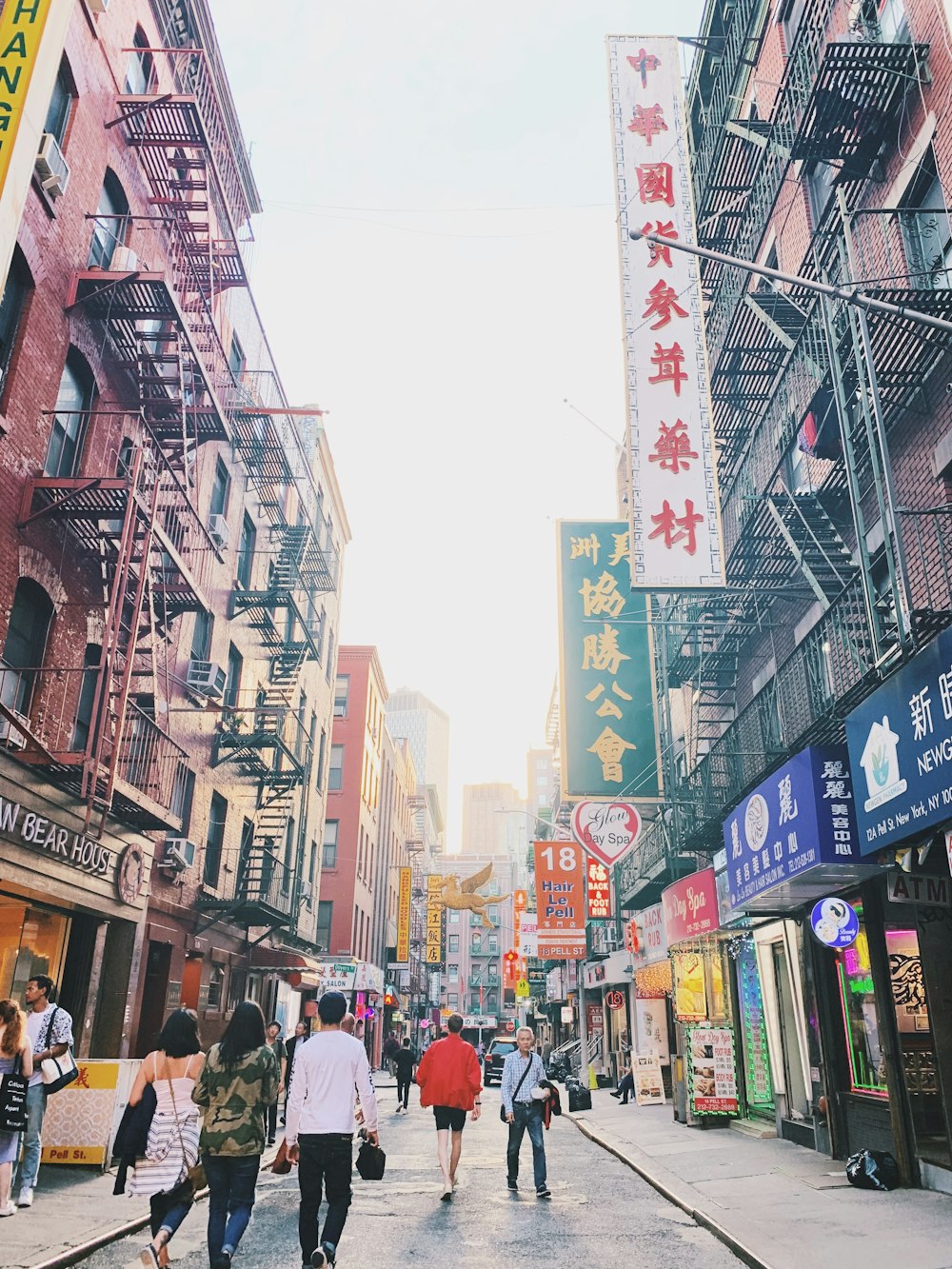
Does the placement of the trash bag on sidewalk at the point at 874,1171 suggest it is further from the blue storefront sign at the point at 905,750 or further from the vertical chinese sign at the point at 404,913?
the vertical chinese sign at the point at 404,913

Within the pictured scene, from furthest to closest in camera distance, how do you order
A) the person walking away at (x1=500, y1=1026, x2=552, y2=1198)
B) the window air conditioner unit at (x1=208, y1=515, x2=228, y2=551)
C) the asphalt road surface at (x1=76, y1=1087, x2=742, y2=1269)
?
the window air conditioner unit at (x1=208, y1=515, x2=228, y2=551) < the person walking away at (x1=500, y1=1026, x2=552, y2=1198) < the asphalt road surface at (x1=76, y1=1087, x2=742, y2=1269)

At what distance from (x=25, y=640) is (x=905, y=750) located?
11.2 metres

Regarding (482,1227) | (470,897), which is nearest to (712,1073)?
(482,1227)

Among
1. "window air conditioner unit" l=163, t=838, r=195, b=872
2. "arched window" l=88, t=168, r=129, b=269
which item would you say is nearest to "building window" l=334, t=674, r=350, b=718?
"window air conditioner unit" l=163, t=838, r=195, b=872

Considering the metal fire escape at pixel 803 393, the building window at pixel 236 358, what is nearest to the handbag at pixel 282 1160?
the metal fire escape at pixel 803 393

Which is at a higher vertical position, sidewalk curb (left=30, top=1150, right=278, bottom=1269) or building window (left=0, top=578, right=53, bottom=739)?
building window (left=0, top=578, right=53, bottom=739)

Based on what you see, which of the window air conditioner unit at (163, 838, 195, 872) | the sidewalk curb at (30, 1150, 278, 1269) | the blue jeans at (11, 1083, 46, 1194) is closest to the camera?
the sidewalk curb at (30, 1150, 278, 1269)

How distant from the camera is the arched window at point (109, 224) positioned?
51.9 feet

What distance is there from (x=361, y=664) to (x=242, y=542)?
27899 millimetres

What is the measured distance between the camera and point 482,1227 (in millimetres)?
8609

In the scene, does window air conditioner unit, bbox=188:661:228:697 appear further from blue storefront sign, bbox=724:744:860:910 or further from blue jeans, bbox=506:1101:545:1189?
blue jeans, bbox=506:1101:545:1189

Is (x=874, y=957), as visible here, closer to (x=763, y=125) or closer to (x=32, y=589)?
(x=32, y=589)

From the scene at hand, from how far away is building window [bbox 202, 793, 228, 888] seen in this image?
22.8 meters

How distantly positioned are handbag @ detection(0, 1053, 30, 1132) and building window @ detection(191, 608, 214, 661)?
1407 cm
